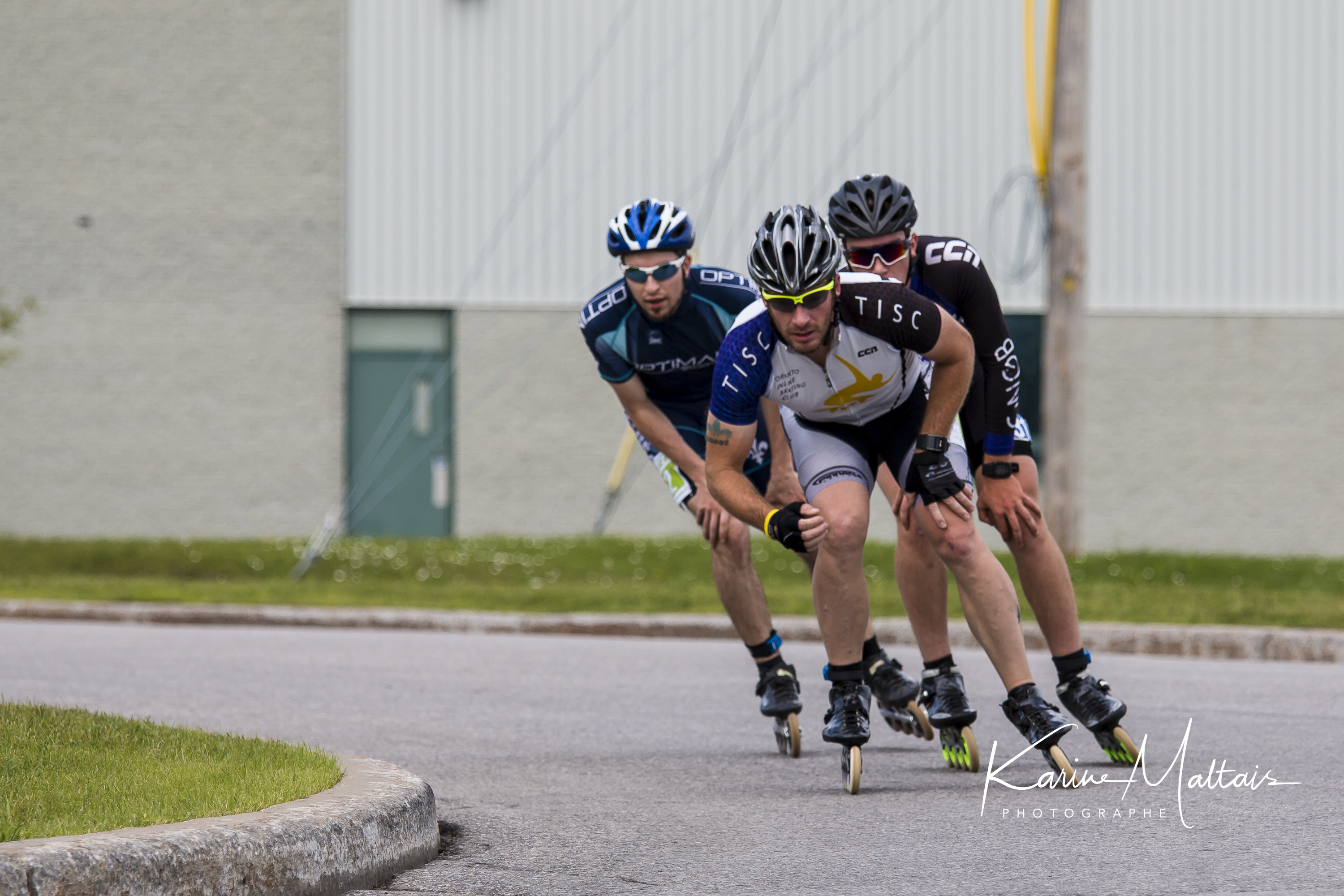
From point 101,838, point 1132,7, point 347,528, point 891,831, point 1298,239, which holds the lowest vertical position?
point 347,528

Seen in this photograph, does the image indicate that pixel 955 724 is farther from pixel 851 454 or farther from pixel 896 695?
pixel 851 454

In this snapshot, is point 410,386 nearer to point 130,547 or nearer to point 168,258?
point 168,258

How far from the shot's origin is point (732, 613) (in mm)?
6305

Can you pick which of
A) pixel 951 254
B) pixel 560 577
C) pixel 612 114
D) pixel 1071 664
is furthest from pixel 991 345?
pixel 612 114

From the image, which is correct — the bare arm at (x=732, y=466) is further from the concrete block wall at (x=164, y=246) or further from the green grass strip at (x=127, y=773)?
the concrete block wall at (x=164, y=246)

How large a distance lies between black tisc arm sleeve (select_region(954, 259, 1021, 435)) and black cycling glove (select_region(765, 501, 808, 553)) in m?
0.82

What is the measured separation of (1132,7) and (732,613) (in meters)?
17.4

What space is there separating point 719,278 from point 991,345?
144 cm

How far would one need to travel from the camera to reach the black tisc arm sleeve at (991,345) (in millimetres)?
5262

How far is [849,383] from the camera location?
201 inches

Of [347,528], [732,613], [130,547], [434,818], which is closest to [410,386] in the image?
[347,528]

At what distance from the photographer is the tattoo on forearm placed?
510cm

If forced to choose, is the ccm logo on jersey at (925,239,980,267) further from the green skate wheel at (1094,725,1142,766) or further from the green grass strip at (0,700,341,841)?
the green grass strip at (0,700,341,841)

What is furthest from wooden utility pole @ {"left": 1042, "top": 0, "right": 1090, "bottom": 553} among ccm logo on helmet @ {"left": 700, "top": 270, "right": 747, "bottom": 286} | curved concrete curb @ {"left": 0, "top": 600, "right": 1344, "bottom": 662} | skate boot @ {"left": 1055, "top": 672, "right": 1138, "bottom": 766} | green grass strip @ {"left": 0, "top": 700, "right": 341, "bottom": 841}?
green grass strip @ {"left": 0, "top": 700, "right": 341, "bottom": 841}
